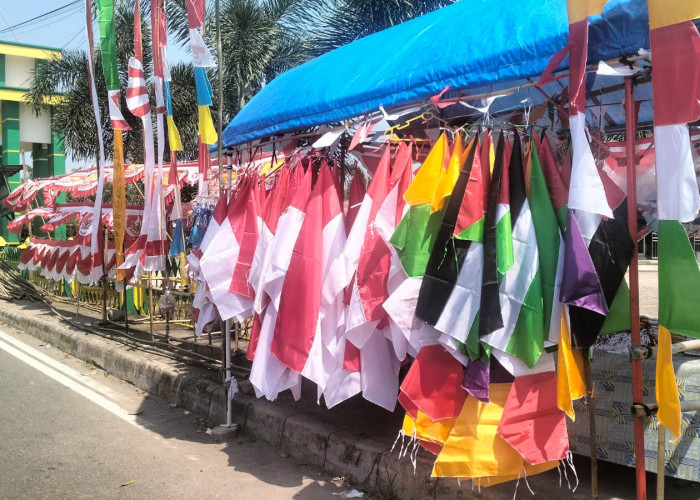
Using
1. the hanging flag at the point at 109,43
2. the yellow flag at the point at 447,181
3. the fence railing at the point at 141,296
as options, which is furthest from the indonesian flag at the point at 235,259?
the hanging flag at the point at 109,43

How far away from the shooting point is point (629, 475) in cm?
345

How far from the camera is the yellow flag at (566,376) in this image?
277cm

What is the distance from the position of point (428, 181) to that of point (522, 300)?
810mm

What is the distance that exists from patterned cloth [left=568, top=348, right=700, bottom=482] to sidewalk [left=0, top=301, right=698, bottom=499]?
22 cm

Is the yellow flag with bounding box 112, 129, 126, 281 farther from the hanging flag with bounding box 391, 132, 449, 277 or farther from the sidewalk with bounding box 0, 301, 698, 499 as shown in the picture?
the hanging flag with bounding box 391, 132, 449, 277

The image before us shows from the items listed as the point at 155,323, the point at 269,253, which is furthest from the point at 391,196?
the point at 155,323

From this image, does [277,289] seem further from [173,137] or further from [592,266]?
[173,137]

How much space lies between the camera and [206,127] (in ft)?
17.9

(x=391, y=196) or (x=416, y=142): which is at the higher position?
(x=416, y=142)

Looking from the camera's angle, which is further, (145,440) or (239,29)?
(239,29)

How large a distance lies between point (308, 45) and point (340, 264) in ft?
46.8

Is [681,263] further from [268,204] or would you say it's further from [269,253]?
[268,204]

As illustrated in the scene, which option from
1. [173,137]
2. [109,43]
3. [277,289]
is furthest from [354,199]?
[109,43]

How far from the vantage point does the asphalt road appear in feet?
13.7
